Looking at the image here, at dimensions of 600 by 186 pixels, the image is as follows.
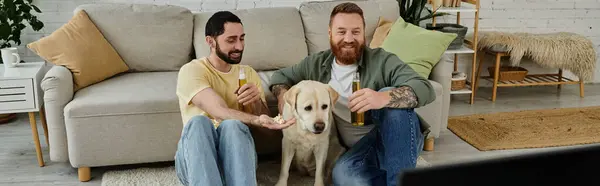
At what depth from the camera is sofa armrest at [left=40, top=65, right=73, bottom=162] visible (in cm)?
267

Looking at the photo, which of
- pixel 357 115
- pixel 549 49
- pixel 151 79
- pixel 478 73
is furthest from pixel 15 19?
pixel 549 49

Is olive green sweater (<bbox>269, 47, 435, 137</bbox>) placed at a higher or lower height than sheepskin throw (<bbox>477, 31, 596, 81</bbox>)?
A: higher

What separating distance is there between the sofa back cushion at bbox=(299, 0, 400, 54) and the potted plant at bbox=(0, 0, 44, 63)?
1.60 m

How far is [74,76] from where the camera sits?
289 centimetres

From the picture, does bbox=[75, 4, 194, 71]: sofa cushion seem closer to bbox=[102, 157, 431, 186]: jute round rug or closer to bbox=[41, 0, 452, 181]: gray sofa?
bbox=[41, 0, 452, 181]: gray sofa

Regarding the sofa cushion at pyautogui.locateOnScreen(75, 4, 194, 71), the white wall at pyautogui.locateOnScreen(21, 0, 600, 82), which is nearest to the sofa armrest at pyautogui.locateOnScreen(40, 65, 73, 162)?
the sofa cushion at pyautogui.locateOnScreen(75, 4, 194, 71)

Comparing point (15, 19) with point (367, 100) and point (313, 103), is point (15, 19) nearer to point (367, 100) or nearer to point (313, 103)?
point (313, 103)

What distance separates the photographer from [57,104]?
2.68m

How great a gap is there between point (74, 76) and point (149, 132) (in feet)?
1.63

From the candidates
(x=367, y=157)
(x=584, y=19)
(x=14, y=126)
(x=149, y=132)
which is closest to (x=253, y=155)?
(x=367, y=157)

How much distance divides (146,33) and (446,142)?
1.78 metres

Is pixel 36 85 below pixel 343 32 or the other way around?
below

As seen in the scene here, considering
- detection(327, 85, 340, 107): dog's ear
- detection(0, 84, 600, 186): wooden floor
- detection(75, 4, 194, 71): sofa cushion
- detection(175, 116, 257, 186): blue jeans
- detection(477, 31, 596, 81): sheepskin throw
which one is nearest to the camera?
detection(175, 116, 257, 186): blue jeans

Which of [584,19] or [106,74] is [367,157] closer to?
[106,74]
